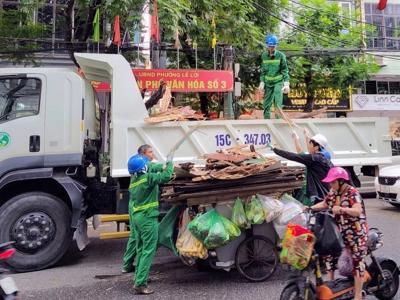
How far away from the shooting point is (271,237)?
558cm

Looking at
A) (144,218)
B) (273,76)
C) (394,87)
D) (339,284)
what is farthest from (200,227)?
(394,87)

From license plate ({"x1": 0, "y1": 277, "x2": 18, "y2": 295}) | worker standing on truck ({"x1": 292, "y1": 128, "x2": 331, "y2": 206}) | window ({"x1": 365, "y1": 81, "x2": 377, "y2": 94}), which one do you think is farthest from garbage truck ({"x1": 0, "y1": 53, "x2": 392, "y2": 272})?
window ({"x1": 365, "y1": 81, "x2": 377, "y2": 94})

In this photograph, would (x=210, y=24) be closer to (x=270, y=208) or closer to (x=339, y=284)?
(x=270, y=208)

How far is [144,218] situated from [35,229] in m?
1.79

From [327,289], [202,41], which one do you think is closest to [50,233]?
[327,289]

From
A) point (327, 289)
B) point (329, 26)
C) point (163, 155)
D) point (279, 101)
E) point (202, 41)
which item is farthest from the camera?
point (329, 26)

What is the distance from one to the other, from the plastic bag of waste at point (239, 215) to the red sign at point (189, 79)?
5148mm

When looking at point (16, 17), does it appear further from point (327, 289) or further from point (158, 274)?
point (327, 289)

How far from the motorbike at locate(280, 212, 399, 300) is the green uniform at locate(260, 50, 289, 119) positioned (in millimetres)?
3525

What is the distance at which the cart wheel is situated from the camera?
544 cm

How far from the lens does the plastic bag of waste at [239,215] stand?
5.26 meters

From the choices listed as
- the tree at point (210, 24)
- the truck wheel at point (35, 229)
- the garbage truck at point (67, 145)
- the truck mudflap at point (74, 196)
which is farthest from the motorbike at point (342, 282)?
the tree at point (210, 24)

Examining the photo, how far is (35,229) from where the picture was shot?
6.04 metres

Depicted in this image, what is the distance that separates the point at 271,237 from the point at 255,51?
764cm
